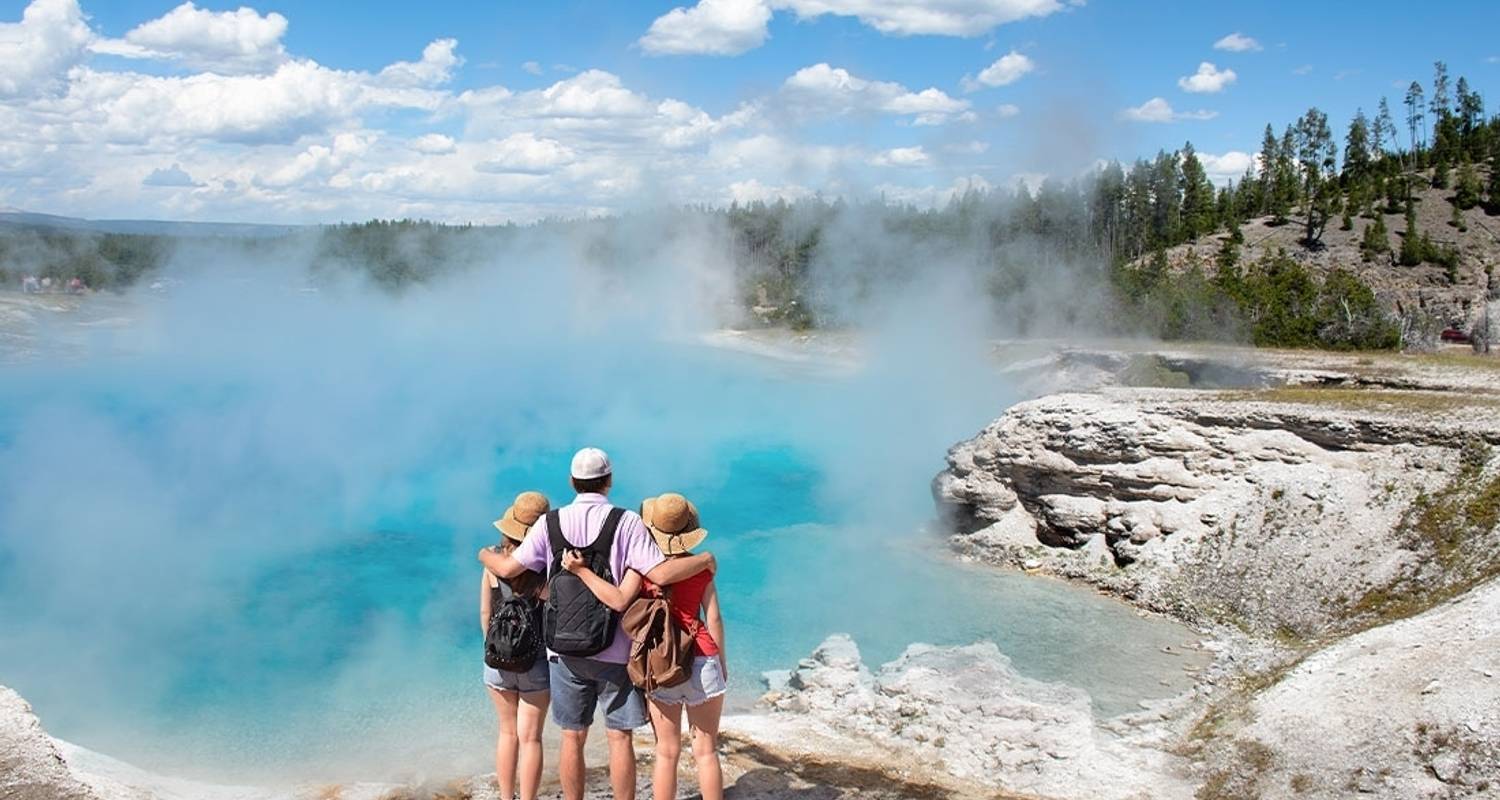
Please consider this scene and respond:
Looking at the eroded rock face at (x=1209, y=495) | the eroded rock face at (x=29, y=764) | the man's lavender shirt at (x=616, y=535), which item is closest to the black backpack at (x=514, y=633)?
the man's lavender shirt at (x=616, y=535)

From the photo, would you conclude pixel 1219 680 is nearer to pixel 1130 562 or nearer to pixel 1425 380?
pixel 1130 562

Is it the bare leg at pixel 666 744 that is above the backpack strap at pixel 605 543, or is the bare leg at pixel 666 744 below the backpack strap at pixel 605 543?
below

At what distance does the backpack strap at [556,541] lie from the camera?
582 centimetres

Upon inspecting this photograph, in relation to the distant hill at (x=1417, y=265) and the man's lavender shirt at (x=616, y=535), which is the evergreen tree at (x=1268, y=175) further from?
the man's lavender shirt at (x=616, y=535)

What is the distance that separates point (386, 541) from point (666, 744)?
44.9 ft

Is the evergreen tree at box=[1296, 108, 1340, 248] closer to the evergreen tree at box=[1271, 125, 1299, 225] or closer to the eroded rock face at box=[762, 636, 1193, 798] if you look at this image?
the evergreen tree at box=[1271, 125, 1299, 225]

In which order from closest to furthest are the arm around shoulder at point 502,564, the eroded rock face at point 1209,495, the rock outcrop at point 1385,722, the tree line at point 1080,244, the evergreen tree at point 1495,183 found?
the arm around shoulder at point 502,564, the rock outcrop at point 1385,722, the eroded rock face at point 1209,495, the tree line at point 1080,244, the evergreen tree at point 1495,183

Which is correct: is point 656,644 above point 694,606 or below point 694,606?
below

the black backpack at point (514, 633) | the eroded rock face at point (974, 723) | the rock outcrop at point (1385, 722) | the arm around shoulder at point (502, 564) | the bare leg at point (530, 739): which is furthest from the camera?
the eroded rock face at point (974, 723)

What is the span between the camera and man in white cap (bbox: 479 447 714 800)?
19.0 feet

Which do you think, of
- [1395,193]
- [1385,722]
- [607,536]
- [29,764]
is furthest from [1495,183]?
[29,764]

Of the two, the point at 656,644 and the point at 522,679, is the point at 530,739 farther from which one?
the point at 656,644

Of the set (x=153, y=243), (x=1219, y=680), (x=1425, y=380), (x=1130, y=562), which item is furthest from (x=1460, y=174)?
(x=153, y=243)

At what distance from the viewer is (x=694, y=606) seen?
235 inches
